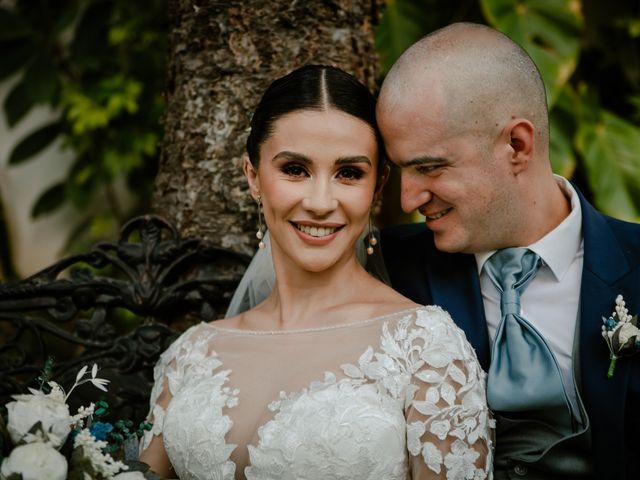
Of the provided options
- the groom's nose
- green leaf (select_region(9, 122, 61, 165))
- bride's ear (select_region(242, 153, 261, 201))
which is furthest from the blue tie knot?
green leaf (select_region(9, 122, 61, 165))

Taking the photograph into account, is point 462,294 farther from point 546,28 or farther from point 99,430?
point 546,28

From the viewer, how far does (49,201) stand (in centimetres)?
557

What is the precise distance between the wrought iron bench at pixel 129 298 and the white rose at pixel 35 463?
1289 millimetres

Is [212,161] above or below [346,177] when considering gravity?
below

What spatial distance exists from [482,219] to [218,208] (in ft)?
3.85

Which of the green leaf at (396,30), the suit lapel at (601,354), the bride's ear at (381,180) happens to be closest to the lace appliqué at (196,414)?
the bride's ear at (381,180)

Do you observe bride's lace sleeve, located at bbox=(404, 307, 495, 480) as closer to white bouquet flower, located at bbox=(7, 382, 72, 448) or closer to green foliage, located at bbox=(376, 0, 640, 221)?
white bouquet flower, located at bbox=(7, 382, 72, 448)

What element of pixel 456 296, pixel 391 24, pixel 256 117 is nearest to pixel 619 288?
pixel 456 296

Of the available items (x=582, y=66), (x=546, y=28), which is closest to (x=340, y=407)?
(x=546, y=28)

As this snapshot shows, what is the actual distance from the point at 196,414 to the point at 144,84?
311cm

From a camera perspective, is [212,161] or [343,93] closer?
[343,93]

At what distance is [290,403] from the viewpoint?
2.49m

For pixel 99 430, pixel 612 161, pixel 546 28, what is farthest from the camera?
pixel 612 161

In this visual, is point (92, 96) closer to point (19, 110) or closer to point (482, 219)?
point (19, 110)
